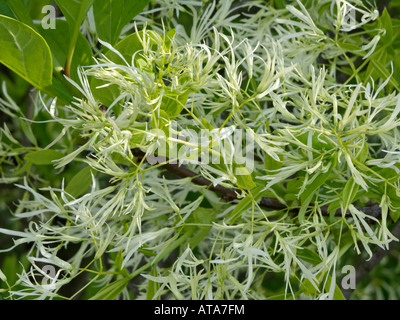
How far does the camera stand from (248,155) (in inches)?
22.7

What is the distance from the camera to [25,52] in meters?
0.47

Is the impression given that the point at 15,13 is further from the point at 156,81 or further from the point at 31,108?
the point at 31,108

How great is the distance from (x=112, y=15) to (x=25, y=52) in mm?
112

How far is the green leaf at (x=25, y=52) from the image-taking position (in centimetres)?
45

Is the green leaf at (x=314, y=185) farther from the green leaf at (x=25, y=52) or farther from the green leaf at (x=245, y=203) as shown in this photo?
the green leaf at (x=25, y=52)

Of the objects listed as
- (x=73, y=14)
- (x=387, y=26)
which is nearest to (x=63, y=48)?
(x=73, y=14)

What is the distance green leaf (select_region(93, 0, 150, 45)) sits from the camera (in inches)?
21.3

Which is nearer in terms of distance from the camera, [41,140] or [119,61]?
[119,61]

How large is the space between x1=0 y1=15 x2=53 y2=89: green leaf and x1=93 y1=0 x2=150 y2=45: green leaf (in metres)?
0.08

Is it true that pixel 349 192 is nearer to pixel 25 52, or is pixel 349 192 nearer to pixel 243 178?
pixel 243 178

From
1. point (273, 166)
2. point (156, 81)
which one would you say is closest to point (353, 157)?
point (273, 166)

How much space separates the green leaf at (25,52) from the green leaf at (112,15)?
0.08 m
